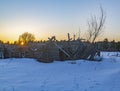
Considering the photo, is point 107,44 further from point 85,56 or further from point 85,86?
point 85,86

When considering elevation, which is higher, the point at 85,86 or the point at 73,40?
the point at 73,40

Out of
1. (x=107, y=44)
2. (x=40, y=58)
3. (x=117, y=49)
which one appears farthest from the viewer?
(x=107, y=44)

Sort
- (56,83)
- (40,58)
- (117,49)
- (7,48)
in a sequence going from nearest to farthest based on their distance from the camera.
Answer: (56,83) → (40,58) → (7,48) → (117,49)

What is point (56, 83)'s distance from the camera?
1216 cm

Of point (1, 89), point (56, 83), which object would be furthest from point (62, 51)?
point (1, 89)

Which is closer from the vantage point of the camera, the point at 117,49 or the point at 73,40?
the point at 73,40

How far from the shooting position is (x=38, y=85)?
1166cm

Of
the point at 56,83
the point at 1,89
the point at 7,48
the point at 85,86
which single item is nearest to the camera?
the point at 1,89

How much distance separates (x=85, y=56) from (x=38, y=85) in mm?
17069

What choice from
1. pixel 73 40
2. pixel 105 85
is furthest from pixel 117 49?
pixel 105 85

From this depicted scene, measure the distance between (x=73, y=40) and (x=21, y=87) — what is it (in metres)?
18.7

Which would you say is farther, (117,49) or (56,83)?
(117,49)

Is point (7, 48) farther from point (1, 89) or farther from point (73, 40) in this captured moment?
point (1, 89)

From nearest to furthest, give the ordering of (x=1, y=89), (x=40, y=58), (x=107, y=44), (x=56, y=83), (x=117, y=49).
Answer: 1. (x=1, y=89)
2. (x=56, y=83)
3. (x=40, y=58)
4. (x=117, y=49)
5. (x=107, y=44)
